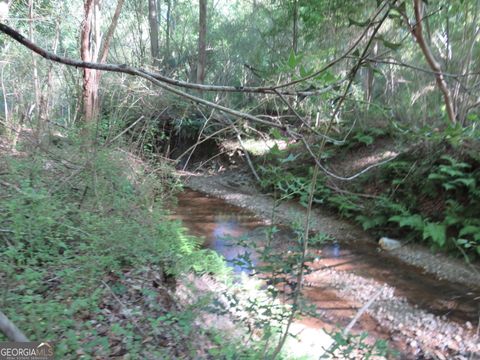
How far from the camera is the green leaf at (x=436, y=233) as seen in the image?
24.1 ft

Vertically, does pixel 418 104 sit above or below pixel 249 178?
above

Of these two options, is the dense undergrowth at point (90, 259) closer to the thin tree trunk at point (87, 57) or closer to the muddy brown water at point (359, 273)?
the muddy brown water at point (359, 273)

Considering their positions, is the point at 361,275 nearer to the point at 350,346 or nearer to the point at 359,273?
the point at 359,273

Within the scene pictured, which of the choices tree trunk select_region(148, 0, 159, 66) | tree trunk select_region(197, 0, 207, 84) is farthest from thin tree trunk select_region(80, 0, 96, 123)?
tree trunk select_region(148, 0, 159, 66)

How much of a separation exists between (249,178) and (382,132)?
4553mm

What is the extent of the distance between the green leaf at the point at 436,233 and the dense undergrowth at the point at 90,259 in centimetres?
444

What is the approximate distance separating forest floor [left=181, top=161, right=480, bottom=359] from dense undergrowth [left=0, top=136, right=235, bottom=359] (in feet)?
5.28

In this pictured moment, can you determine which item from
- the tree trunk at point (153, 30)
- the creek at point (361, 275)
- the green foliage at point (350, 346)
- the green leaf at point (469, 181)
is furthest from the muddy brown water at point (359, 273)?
the tree trunk at point (153, 30)

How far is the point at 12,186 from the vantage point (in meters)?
4.01

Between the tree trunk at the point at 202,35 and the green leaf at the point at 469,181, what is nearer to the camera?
the green leaf at the point at 469,181

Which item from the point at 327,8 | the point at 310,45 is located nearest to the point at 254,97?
the point at 310,45

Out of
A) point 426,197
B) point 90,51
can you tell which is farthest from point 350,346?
point 90,51

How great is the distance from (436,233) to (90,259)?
21.8ft

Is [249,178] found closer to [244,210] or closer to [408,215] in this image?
[244,210]
